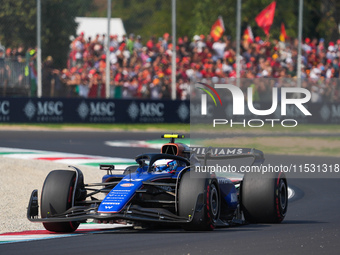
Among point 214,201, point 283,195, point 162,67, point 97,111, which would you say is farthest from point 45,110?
point 214,201

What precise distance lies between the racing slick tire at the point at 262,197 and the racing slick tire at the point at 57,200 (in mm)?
2055

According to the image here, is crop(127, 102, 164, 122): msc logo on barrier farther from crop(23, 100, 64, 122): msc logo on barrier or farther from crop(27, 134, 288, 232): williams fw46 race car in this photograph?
crop(27, 134, 288, 232): williams fw46 race car

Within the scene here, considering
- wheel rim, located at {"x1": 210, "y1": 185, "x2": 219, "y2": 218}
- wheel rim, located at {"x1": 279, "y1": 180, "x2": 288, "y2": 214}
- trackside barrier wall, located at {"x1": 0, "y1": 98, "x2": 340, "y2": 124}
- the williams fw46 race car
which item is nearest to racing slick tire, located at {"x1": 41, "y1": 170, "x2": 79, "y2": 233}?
the williams fw46 race car

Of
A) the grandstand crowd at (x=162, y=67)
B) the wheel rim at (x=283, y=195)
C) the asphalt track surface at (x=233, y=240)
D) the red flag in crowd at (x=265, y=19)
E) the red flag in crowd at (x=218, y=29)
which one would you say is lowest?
the asphalt track surface at (x=233, y=240)

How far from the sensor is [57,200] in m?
8.93

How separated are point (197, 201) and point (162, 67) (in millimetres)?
21661

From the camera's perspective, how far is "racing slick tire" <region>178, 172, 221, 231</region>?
338 inches

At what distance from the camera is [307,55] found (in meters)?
31.8

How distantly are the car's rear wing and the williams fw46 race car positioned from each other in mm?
12

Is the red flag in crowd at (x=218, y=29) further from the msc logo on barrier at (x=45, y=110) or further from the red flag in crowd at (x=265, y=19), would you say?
the msc logo on barrier at (x=45, y=110)

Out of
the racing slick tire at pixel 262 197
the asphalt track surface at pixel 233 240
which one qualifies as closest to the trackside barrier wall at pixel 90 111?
the asphalt track surface at pixel 233 240

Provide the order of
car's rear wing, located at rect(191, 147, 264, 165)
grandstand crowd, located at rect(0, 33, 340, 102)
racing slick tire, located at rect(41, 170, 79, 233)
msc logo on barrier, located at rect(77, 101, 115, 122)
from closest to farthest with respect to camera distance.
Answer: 1. racing slick tire, located at rect(41, 170, 79, 233)
2. car's rear wing, located at rect(191, 147, 264, 165)
3. msc logo on barrier, located at rect(77, 101, 115, 122)
4. grandstand crowd, located at rect(0, 33, 340, 102)

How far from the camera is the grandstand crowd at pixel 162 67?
94.3ft

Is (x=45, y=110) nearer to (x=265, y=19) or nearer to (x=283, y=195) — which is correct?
(x=265, y=19)
